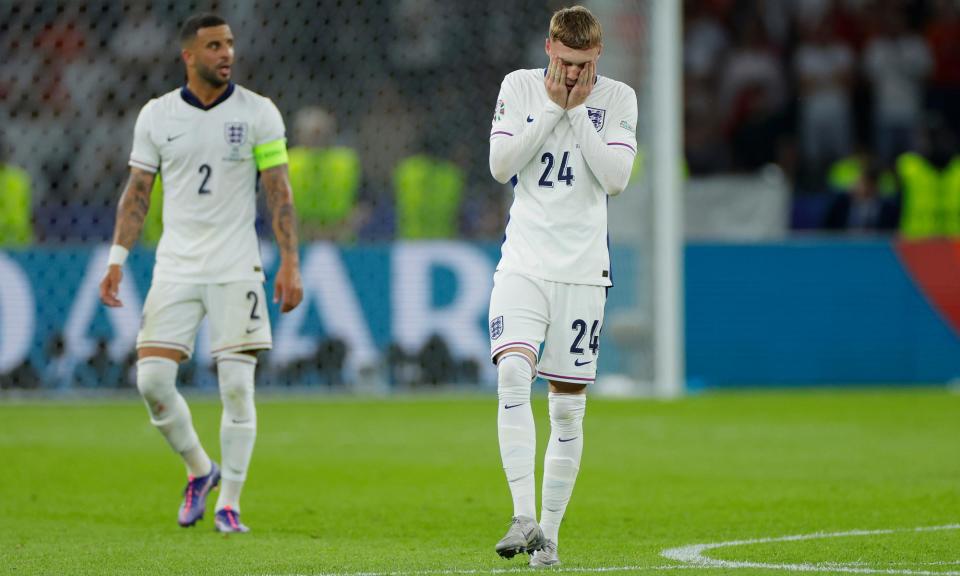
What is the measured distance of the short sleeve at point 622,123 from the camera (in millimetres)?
6676

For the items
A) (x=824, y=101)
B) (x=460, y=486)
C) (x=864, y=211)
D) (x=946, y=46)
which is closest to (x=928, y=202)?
(x=864, y=211)

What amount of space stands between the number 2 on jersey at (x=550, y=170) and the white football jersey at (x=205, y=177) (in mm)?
1928

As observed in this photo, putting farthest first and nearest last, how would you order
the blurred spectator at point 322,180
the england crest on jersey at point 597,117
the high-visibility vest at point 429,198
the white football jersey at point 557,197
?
1. the high-visibility vest at point 429,198
2. the blurred spectator at point 322,180
3. the england crest on jersey at point 597,117
4. the white football jersey at point 557,197

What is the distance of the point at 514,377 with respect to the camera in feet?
21.1

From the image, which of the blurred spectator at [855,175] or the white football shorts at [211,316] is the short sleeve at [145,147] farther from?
the blurred spectator at [855,175]

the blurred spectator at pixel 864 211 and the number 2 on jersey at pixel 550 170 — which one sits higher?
the number 2 on jersey at pixel 550 170

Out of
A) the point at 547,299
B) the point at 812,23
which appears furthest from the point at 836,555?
the point at 812,23

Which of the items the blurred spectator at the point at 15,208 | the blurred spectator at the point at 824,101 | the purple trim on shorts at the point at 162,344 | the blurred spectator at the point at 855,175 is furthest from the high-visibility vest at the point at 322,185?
the purple trim on shorts at the point at 162,344

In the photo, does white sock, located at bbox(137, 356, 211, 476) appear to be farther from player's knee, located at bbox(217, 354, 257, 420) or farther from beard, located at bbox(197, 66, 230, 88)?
beard, located at bbox(197, 66, 230, 88)

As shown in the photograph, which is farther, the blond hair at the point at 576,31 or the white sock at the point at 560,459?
the white sock at the point at 560,459

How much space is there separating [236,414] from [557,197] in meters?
2.22

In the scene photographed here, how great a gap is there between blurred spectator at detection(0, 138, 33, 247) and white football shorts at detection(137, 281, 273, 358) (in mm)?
7505

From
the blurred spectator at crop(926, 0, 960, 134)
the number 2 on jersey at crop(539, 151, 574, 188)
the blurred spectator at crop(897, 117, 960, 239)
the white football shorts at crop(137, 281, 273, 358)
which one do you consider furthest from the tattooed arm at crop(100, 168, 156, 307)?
the blurred spectator at crop(926, 0, 960, 134)

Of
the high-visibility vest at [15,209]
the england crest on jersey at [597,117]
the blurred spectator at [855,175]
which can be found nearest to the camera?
the england crest on jersey at [597,117]
